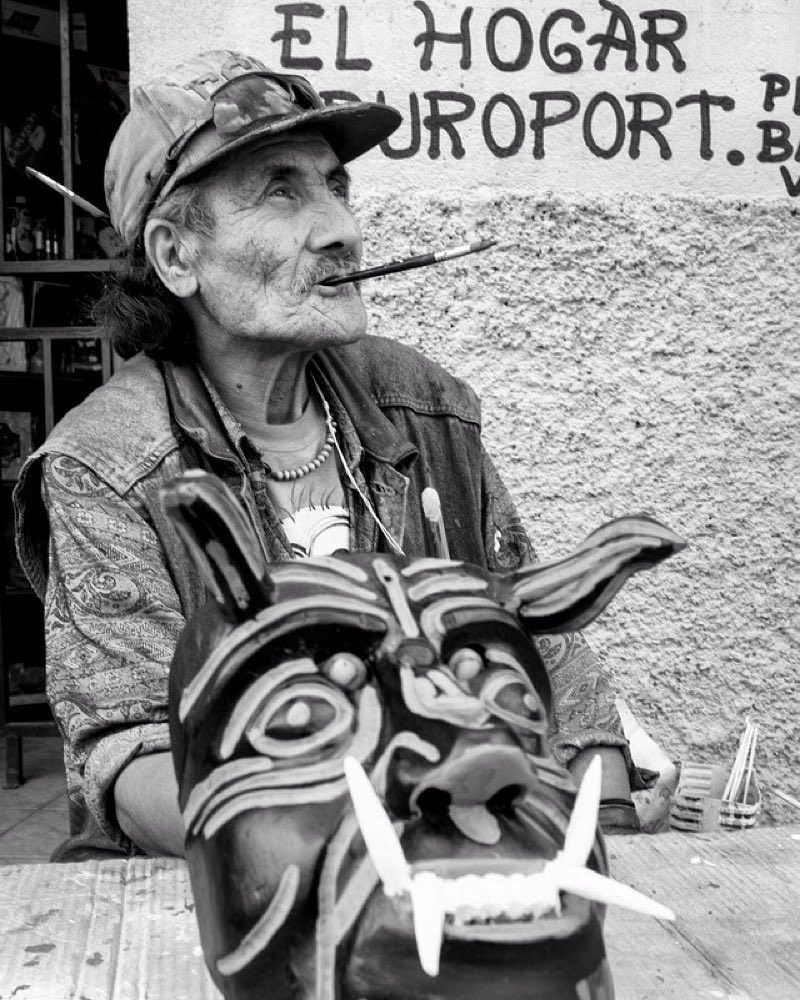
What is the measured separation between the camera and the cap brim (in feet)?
5.21

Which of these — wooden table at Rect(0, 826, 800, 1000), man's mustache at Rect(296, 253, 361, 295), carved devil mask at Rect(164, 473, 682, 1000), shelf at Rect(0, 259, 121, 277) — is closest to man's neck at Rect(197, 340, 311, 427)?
man's mustache at Rect(296, 253, 361, 295)

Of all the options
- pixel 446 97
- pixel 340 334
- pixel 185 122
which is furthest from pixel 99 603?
pixel 446 97

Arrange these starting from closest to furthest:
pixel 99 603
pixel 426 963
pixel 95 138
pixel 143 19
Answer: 1. pixel 426 963
2. pixel 99 603
3. pixel 143 19
4. pixel 95 138

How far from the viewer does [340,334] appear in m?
1.66

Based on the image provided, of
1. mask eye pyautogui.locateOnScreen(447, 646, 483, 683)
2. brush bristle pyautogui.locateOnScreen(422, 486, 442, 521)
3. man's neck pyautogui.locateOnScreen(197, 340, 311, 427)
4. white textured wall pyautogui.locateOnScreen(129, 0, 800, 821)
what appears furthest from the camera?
white textured wall pyautogui.locateOnScreen(129, 0, 800, 821)

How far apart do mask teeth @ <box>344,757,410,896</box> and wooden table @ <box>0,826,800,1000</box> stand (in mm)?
425

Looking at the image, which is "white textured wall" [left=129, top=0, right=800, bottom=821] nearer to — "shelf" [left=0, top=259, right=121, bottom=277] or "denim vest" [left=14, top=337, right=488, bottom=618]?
"denim vest" [left=14, top=337, right=488, bottom=618]

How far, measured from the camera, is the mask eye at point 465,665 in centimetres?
80

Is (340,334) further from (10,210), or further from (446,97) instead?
(10,210)

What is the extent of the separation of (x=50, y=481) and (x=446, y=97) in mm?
1548

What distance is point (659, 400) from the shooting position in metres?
2.89

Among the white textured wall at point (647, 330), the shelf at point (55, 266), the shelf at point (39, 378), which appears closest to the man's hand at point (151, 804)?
the white textured wall at point (647, 330)

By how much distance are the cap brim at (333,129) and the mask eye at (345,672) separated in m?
0.98

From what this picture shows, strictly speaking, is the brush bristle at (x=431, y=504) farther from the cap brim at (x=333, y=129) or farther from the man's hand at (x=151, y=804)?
the cap brim at (x=333, y=129)
